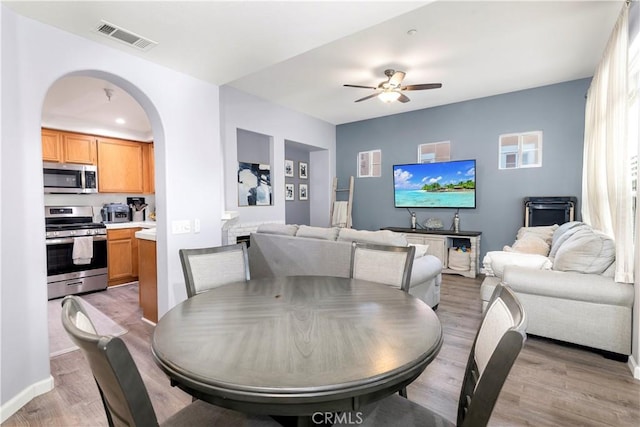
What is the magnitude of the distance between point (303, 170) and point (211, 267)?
517 cm

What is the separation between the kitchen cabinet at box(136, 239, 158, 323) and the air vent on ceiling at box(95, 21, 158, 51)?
186 centimetres

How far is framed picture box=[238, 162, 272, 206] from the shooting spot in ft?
16.4

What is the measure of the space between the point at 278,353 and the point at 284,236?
2637mm

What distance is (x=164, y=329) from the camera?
1.29 meters

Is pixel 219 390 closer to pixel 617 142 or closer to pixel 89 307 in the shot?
pixel 617 142

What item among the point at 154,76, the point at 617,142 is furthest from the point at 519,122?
the point at 154,76

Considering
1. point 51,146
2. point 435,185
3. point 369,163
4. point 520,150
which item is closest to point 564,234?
point 520,150

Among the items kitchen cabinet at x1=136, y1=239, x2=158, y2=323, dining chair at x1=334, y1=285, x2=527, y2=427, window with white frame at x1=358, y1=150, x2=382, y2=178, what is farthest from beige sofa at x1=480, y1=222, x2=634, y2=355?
window with white frame at x1=358, y1=150, x2=382, y2=178

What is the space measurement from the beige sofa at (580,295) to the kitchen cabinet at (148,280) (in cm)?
335

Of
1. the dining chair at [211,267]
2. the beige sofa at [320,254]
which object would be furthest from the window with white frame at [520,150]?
the dining chair at [211,267]

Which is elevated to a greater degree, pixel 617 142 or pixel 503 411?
pixel 617 142

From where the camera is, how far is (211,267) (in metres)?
2.11

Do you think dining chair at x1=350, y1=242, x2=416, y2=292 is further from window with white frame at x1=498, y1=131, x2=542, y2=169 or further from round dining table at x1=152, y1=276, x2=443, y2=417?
window with white frame at x1=498, y1=131, x2=542, y2=169

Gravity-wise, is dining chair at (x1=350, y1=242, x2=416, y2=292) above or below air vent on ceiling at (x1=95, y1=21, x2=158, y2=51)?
below
